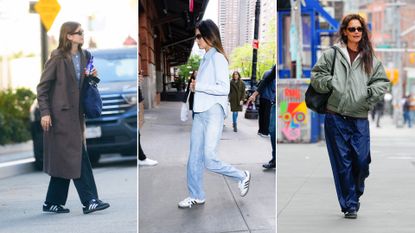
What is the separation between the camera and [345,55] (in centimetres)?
527

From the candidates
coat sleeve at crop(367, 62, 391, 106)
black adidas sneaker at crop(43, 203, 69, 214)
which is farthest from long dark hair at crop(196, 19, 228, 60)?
coat sleeve at crop(367, 62, 391, 106)

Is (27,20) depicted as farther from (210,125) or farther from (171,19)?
(210,125)

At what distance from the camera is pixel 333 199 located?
6613 millimetres

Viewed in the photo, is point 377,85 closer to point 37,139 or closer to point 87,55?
point 87,55

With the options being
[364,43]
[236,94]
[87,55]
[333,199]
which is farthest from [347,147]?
[87,55]

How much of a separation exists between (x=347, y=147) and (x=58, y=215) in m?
2.50

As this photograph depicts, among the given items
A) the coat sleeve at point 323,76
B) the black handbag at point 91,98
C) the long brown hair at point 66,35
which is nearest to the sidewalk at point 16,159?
the black handbag at point 91,98

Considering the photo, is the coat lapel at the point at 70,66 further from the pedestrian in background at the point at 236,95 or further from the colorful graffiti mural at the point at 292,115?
the colorful graffiti mural at the point at 292,115

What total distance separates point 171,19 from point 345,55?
2.13 m

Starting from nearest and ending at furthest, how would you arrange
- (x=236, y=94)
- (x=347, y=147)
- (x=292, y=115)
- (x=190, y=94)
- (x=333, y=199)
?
(x=190, y=94), (x=236, y=94), (x=347, y=147), (x=333, y=199), (x=292, y=115)

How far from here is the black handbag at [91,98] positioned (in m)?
3.51

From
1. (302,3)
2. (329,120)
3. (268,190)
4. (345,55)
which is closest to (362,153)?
(329,120)

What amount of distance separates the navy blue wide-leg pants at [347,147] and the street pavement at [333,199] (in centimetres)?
36

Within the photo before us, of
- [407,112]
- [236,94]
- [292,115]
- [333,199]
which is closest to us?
[236,94]
